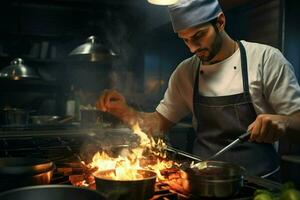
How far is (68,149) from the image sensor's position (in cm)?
264

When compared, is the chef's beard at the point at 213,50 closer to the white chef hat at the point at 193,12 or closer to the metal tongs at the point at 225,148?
the white chef hat at the point at 193,12

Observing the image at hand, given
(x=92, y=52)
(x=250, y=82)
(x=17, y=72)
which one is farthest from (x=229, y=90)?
(x=17, y=72)

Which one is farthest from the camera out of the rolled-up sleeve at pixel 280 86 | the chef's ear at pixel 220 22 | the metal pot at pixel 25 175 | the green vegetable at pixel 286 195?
the chef's ear at pixel 220 22

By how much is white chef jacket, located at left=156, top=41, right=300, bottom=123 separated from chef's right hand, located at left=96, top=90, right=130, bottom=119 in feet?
1.47

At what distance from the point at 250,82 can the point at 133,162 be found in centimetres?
119

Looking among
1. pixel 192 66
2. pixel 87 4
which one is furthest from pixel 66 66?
pixel 192 66

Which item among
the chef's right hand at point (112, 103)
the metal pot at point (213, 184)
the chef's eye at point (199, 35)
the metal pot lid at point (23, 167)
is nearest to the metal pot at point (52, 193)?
the metal pot lid at point (23, 167)

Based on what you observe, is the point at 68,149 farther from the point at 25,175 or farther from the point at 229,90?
the point at 229,90

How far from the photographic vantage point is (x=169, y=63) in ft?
26.6

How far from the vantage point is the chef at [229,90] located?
2.44 meters

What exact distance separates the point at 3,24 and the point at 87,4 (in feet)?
7.14

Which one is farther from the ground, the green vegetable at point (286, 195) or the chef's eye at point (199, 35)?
the chef's eye at point (199, 35)

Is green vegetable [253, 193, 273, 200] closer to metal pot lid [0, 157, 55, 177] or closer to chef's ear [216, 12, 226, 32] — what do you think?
metal pot lid [0, 157, 55, 177]

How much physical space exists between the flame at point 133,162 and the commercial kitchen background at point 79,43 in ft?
16.0
